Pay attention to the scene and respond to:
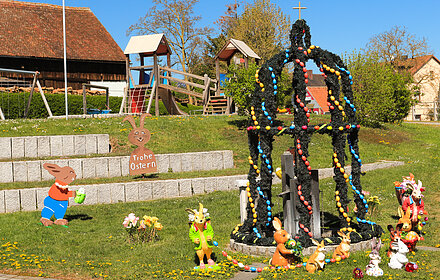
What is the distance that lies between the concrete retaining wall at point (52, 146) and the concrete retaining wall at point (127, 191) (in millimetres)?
3869

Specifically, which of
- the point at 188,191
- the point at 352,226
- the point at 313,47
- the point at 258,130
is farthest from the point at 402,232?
the point at 188,191

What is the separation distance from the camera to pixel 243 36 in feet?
146

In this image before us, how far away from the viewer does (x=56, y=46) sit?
3709 centimetres

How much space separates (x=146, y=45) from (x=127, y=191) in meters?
15.5

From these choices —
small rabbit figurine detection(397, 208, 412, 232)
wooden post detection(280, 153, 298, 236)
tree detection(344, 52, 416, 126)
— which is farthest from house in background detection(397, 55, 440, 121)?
wooden post detection(280, 153, 298, 236)

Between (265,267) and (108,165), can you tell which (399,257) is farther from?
(108,165)

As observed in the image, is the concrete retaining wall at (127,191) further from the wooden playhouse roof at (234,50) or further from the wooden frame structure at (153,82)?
the wooden playhouse roof at (234,50)

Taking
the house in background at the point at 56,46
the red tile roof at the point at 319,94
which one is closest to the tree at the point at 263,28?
the house in background at the point at 56,46

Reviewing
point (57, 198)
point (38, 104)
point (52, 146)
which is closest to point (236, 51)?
point (38, 104)

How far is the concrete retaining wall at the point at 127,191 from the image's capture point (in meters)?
13.4

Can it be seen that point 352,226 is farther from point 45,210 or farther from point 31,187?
point 31,187

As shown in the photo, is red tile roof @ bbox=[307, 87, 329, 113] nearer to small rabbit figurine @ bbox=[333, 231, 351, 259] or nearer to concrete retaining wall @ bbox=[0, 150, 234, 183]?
concrete retaining wall @ bbox=[0, 150, 234, 183]

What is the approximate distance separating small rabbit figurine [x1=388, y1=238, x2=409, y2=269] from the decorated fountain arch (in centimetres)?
113

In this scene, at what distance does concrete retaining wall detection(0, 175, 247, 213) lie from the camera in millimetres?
13438
